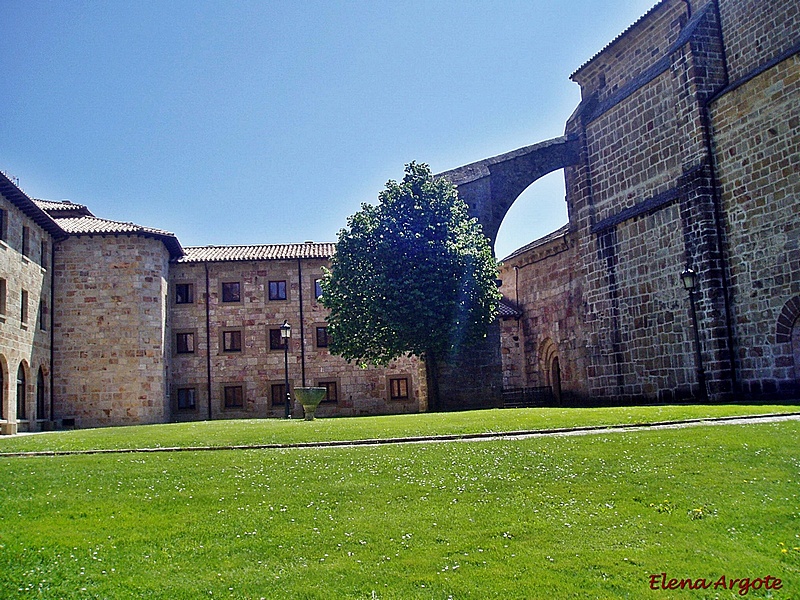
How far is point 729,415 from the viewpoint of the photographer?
14906 mm

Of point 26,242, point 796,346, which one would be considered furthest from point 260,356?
point 796,346

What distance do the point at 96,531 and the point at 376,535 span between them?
303 cm

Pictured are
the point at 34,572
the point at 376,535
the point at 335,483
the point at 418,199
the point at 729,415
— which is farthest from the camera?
the point at 418,199

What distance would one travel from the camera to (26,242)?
30.8 m

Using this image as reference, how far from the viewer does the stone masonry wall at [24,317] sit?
27.4 meters

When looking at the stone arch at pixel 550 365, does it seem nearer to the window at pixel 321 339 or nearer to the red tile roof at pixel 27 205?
the window at pixel 321 339

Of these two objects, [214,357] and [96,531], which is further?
[214,357]

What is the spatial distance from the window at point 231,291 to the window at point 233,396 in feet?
14.7

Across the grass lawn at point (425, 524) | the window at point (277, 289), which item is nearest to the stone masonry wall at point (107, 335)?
the window at point (277, 289)

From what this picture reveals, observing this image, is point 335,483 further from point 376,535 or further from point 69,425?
point 69,425

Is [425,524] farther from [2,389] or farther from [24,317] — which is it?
[24,317]

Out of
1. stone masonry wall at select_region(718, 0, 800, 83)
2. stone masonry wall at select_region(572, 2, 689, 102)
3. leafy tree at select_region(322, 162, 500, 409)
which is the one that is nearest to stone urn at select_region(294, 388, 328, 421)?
leafy tree at select_region(322, 162, 500, 409)

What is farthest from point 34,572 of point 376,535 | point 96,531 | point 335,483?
point 335,483

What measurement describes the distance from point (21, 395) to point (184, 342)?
9.68 meters
